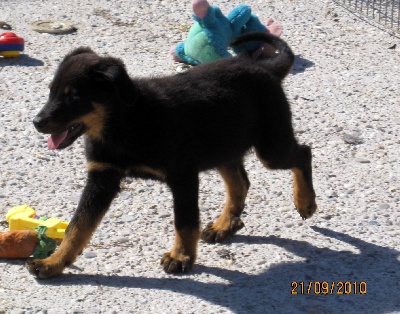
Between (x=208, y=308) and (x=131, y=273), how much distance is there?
53 cm

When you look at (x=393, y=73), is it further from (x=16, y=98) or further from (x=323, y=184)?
(x=16, y=98)

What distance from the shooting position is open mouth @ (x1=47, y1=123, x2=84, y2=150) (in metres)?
4.43

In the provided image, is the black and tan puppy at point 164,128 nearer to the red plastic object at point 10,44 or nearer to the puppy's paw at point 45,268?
the puppy's paw at point 45,268

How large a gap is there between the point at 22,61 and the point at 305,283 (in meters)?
3.69

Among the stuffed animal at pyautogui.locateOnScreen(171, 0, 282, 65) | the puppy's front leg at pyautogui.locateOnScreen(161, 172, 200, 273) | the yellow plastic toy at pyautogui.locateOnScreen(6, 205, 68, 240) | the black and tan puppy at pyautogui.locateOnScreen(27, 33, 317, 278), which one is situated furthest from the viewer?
the stuffed animal at pyautogui.locateOnScreen(171, 0, 282, 65)

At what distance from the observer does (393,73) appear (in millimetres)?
7352

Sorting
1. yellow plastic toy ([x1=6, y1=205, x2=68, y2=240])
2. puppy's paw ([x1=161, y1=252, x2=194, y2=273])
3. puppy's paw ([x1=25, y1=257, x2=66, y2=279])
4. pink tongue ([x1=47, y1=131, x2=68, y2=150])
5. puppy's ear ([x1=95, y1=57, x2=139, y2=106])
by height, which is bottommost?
yellow plastic toy ([x1=6, y1=205, x2=68, y2=240])

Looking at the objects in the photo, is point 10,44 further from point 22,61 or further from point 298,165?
point 298,165

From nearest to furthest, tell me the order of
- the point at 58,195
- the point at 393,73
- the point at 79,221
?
1. the point at 79,221
2. the point at 58,195
3. the point at 393,73

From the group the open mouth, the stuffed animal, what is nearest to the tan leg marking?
the open mouth

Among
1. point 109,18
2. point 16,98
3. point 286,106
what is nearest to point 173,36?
point 109,18

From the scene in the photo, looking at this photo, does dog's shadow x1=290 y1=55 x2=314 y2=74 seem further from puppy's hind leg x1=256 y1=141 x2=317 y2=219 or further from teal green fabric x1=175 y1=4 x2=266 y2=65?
puppy's hind leg x1=256 y1=141 x2=317 y2=219

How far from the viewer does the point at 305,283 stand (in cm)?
452

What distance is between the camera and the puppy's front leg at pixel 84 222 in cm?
447
